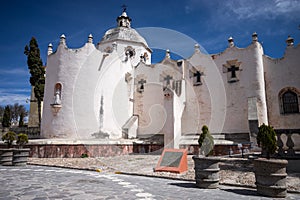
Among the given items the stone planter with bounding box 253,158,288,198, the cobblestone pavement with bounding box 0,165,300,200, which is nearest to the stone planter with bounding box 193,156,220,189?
the cobblestone pavement with bounding box 0,165,300,200

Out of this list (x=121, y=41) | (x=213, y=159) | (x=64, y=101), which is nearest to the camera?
(x=213, y=159)

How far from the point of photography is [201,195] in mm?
5266

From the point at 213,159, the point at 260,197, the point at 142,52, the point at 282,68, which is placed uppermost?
the point at 142,52

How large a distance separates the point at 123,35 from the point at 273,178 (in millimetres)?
23755

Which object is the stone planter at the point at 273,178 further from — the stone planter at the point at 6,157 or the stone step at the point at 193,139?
the stone planter at the point at 6,157

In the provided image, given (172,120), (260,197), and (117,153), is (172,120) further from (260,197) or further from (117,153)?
(260,197)

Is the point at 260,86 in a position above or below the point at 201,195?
above

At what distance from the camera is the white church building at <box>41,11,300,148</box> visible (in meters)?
16.9

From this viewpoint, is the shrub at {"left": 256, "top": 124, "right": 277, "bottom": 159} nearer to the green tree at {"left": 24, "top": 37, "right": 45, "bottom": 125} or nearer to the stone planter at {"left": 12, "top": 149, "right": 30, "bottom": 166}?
the stone planter at {"left": 12, "top": 149, "right": 30, "bottom": 166}

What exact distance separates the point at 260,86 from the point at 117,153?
11.9 meters

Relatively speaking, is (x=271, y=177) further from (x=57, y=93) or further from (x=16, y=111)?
(x=16, y=111)

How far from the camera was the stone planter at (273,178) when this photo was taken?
5.15m

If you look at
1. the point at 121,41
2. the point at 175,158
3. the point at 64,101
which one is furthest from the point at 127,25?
the point at 175,158

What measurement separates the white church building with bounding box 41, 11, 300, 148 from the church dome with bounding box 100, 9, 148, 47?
555cm
